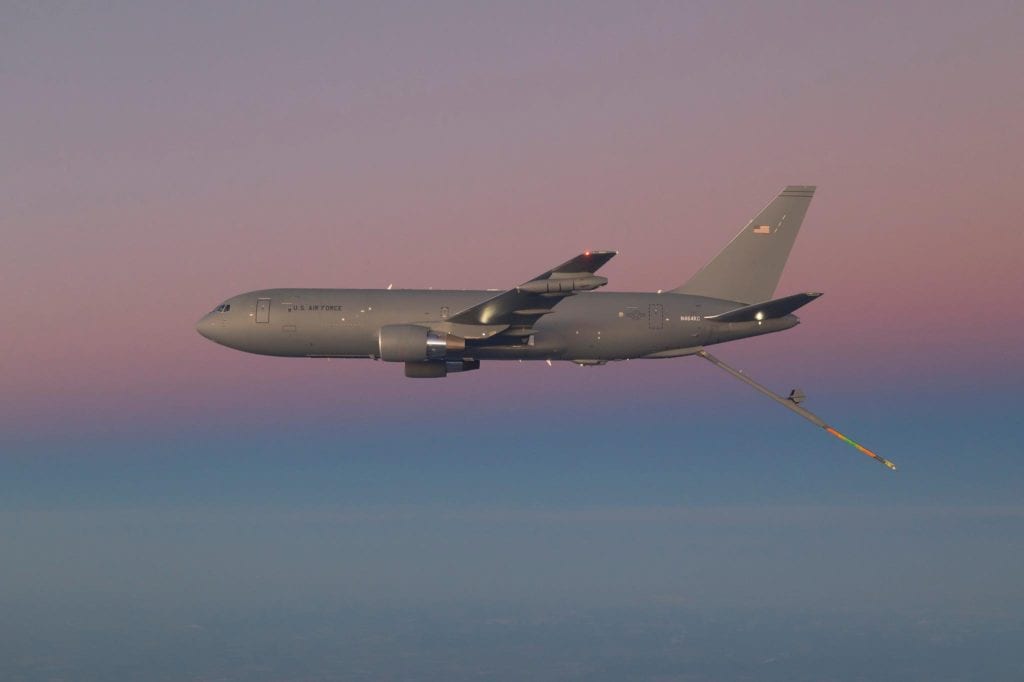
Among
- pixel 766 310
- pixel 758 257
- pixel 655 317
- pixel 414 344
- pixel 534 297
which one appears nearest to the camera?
pixel 534 297

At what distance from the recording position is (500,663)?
189 metres

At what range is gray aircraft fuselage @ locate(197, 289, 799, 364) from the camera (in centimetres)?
5397

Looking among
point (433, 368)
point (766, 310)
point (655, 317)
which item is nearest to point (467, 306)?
point (433, 368)

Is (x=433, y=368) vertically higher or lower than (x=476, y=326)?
lower

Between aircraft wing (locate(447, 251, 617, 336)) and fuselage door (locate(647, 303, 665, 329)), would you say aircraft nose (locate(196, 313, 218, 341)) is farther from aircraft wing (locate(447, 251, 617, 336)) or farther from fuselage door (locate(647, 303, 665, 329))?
fuselage door (locate(647, 303, 665, 329))

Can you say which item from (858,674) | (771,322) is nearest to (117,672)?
(858,674)

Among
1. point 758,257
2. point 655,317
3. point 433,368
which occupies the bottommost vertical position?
point 433,368

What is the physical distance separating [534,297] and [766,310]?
12.3 m

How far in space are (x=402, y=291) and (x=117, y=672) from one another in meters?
147

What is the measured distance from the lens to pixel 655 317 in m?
54.8

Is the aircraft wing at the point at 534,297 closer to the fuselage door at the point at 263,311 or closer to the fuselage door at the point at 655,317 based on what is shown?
the fuselage door at the point at 655,317

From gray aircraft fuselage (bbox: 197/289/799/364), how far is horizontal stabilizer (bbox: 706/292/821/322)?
0.35 meters

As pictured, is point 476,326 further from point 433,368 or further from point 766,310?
point 766,310

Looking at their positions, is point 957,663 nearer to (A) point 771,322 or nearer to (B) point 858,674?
(B) point 858,674
